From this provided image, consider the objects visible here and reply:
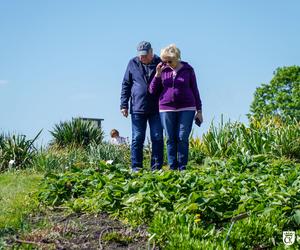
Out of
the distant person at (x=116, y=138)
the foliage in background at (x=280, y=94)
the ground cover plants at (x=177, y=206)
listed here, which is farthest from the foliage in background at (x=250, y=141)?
the foliage in background at (x=280, y=94)

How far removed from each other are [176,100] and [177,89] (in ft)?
0.59

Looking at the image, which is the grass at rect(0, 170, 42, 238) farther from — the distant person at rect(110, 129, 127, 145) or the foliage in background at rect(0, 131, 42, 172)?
the distant person at rect(110, 129, 127, 145)

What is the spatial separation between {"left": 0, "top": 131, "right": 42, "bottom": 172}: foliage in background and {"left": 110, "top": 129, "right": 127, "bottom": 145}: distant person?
2209mm

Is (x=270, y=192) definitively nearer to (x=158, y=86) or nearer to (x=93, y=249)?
(x=93, y=249)

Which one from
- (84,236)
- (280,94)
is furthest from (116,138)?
(280,94)

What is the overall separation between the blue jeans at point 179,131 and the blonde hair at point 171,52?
32.3 inches

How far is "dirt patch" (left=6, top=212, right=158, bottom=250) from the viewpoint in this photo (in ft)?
16.0

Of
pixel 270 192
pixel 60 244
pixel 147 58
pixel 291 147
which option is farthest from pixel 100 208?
pixel 291 147

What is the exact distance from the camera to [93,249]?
4.82 m

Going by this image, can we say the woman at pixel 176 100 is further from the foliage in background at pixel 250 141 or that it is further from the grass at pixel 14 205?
the foliage in background at pixel 250 141

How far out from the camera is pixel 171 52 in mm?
9258

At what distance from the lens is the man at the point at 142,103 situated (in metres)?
9.52

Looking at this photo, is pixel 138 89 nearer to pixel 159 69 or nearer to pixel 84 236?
pixel 159 69

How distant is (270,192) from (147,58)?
4.25 m
